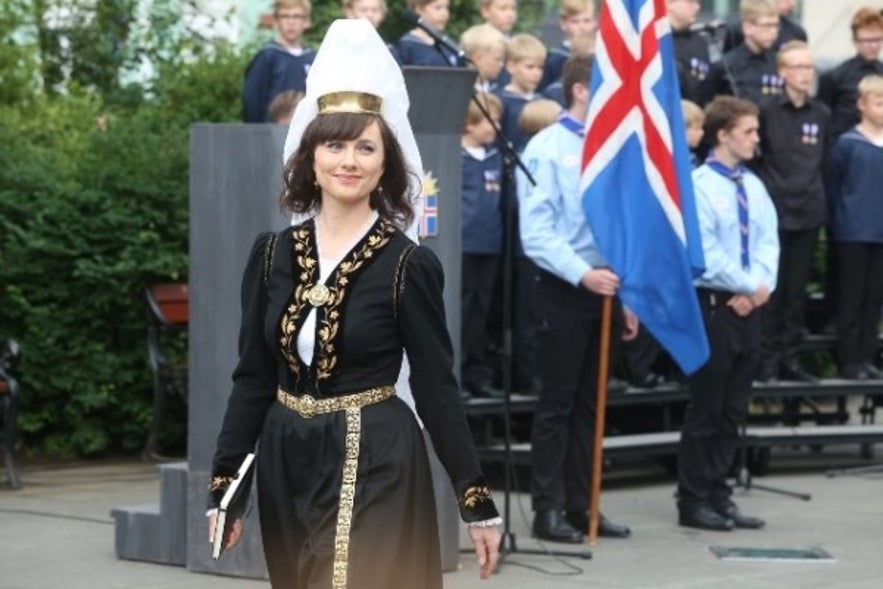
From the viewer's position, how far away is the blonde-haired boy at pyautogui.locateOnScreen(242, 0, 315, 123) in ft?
46.0

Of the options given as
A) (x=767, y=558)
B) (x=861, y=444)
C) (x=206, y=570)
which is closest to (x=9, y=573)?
(x=206, y=570)

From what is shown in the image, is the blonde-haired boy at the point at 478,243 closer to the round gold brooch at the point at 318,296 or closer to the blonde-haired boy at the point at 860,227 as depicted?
the blonde-haired boy at the point at 860,227

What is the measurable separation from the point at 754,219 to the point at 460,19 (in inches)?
316

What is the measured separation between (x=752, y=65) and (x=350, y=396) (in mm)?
9696

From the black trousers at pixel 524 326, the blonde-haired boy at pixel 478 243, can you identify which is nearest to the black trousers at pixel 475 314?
the blonde-haired boy at pixel 478 243

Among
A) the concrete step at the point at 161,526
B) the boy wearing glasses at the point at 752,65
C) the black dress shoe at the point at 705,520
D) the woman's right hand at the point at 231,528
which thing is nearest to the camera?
the woman's right hand at the point at 231,528

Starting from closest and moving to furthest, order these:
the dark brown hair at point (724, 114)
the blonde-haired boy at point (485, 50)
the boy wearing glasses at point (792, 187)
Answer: the dark brown hair at point (724, 114) < the blonde-haired boy at point (485, 50) < the boy wearing glasses at point (792, 187)

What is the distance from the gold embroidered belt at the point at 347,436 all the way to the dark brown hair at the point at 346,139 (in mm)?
Result: 517

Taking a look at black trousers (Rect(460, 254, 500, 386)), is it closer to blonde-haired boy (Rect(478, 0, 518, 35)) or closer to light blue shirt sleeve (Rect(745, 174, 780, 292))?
light blue shirt sleeve (Rect(745, 174, 780, 292))

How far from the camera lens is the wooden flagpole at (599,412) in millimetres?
11289

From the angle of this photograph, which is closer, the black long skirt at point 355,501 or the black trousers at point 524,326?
the black long skirt at point 355,501

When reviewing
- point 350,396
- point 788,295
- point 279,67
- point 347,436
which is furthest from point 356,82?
point 788,295

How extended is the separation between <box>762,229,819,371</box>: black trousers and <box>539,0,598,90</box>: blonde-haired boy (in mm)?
1922

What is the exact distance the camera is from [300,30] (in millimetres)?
14383
